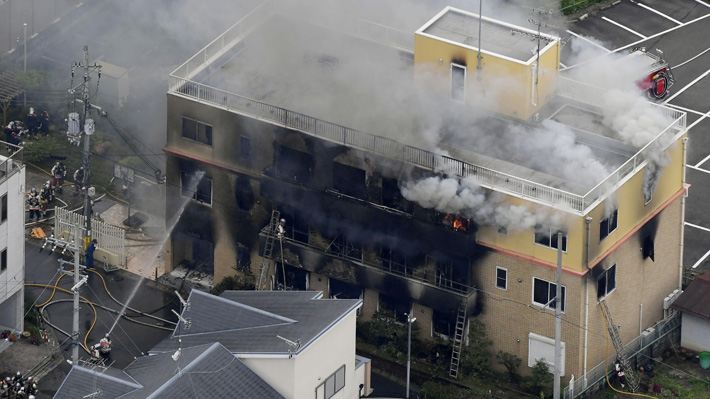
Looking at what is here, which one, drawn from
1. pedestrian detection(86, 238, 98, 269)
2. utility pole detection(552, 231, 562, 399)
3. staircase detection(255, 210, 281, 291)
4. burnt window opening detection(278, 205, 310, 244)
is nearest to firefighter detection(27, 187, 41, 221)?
pedestrian detection(86, 238, 98, 269)

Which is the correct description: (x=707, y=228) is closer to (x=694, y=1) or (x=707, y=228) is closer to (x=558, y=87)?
(x=558, y=87)

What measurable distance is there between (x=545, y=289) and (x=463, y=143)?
7.83m

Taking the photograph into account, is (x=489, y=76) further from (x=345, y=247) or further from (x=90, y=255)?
(x=90, y=255)

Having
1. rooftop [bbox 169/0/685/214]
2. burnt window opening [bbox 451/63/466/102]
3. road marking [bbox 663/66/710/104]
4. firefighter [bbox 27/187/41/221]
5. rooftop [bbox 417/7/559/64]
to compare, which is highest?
rooftop [bbox 417/7/559/64]

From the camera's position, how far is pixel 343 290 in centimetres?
8706

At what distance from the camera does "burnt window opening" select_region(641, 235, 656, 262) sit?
8438 centimetres

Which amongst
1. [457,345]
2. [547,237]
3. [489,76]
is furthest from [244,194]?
[547,237]

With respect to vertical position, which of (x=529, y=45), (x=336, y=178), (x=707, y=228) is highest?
(x=529, y=45)

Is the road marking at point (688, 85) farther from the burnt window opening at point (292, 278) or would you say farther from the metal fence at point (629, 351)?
the burnt window opening at point (292, 278)

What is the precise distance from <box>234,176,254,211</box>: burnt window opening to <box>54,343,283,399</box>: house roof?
1440 centimetres

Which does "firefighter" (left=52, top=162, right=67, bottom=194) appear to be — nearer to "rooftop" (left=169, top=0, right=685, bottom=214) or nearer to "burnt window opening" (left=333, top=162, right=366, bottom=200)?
"rooftop" (left=169, top=0, right=685, bottom=214)

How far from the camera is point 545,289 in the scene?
81062mm

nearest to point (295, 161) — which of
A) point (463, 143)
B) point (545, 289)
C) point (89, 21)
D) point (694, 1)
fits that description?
point (463, 143)

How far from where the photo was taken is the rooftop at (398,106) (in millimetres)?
81375
